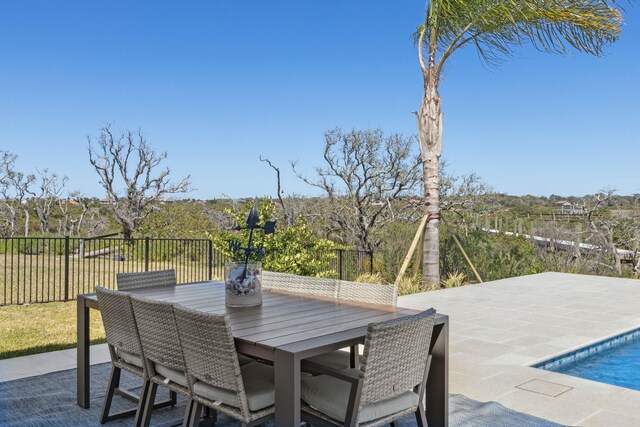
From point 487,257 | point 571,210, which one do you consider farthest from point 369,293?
point 571,210

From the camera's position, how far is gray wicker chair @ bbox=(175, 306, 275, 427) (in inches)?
85.2

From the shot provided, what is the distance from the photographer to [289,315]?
2727 millimetres

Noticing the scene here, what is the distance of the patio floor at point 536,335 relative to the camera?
10.9ft

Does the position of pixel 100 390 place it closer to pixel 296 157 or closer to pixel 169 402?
pixel 169 402

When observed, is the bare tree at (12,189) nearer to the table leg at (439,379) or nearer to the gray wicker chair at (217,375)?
the gray wicker chair at (217,375)

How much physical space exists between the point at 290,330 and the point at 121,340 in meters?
1.09

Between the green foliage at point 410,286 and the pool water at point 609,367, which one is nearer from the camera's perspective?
the pool water at point 609,367

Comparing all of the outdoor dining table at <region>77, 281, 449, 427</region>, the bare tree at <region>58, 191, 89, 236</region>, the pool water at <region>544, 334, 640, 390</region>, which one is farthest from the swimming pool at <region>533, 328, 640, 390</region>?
the bare tree at <region>58, 191, 89, 236</region>

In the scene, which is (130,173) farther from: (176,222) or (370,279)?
(370,279)

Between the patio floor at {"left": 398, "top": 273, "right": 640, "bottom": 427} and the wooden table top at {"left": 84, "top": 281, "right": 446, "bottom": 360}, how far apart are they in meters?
1.26

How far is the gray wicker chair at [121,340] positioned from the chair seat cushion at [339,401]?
958 mm

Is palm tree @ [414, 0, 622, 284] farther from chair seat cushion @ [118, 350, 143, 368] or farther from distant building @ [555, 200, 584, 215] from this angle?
chair seat cushion @ [118, 350, 143, 368]

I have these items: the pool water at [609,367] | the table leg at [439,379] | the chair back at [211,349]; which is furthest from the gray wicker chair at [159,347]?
the pool water at [609,367]

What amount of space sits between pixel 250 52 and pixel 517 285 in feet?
33.3
